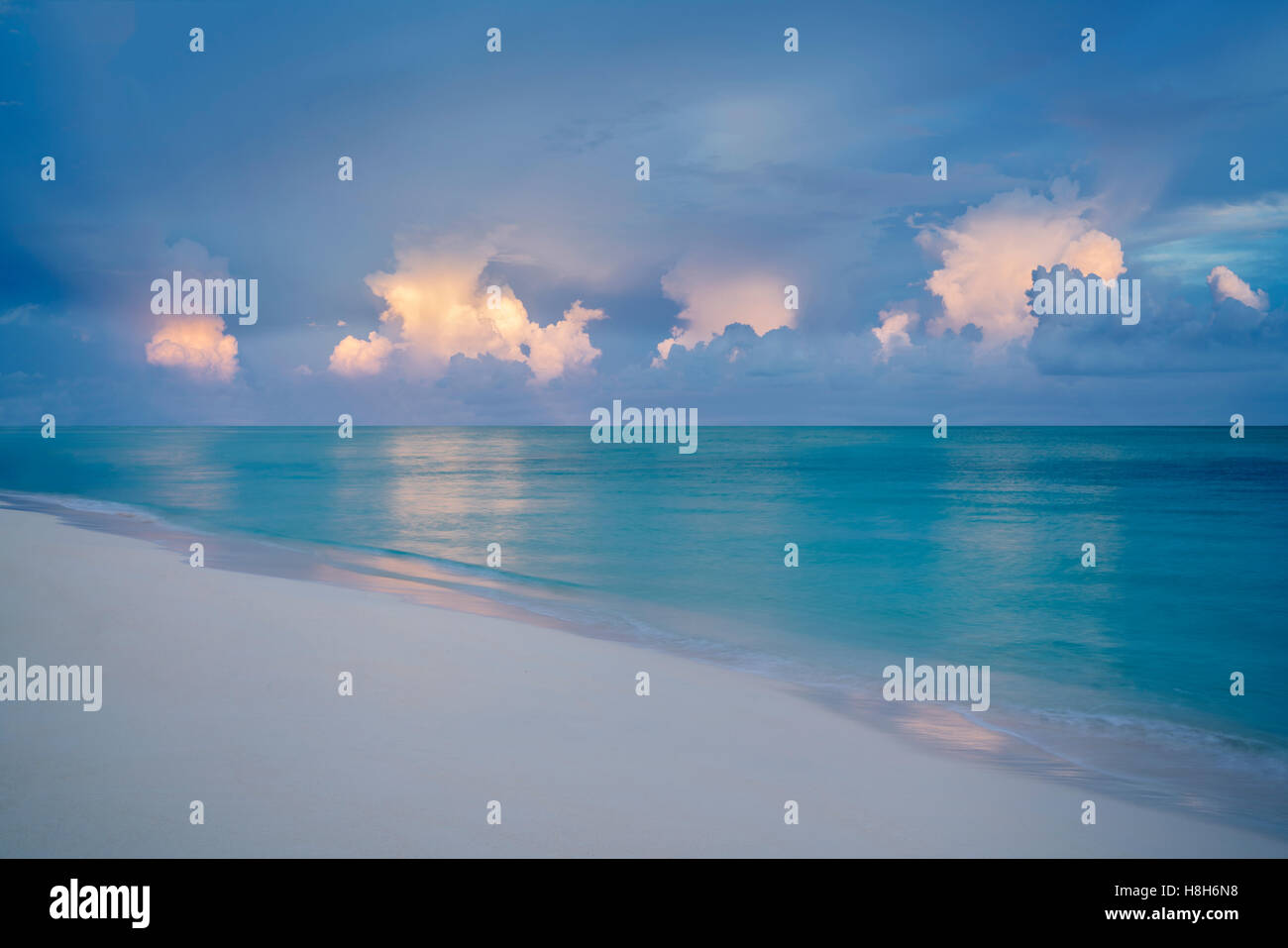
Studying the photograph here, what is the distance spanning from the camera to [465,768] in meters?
6.22

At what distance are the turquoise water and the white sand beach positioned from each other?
2.29 m

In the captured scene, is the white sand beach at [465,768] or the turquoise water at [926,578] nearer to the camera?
→ the white sand beach at [465,768]

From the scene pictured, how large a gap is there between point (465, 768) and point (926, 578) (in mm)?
17953

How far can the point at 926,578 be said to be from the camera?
2147 cm

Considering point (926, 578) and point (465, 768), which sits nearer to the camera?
point (465, 768)

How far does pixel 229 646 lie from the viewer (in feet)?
30.1

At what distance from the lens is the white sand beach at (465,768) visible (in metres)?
5.29

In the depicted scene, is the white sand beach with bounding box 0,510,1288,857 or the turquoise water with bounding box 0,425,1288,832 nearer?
the white sand beach with bounding box 0,510,1288,857

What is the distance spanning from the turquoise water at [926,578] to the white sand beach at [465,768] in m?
2.29

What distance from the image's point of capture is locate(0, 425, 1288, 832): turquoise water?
10.1 m
